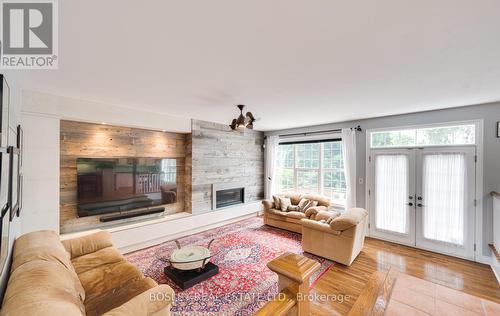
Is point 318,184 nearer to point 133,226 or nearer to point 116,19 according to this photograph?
point 133,226

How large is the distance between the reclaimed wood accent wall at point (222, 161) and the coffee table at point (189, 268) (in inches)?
75.3

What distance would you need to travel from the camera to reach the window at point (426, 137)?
3.49 meters

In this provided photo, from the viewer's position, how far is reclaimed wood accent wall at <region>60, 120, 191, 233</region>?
10.8 ft

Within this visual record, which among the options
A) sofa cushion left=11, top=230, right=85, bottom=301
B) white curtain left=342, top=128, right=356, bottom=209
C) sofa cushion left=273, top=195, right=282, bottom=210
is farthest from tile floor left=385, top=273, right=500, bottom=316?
sofa cushion left=11, top=230, right=85, bottom=301

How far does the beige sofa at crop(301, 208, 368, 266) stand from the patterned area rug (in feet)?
0.56

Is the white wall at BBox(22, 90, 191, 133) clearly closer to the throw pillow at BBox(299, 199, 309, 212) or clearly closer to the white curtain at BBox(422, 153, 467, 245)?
the throw pillow at BBox(299, 199, 309, 212)

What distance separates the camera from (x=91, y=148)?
3521 mm

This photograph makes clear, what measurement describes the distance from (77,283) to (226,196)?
12.7 feet

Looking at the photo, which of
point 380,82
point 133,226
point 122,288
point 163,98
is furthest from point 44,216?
point 380,82

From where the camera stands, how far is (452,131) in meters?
3.61

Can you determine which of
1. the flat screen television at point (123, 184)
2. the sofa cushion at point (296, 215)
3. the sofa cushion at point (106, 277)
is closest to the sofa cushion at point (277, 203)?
the sofa cushion at point (296, 215)

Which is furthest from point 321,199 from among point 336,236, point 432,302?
point 432,302

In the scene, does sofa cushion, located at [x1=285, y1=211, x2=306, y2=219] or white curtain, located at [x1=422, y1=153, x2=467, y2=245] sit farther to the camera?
sofa cushion, located at [x1=285, y1=211, x2=306, y2=219]

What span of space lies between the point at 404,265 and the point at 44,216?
549 cm
